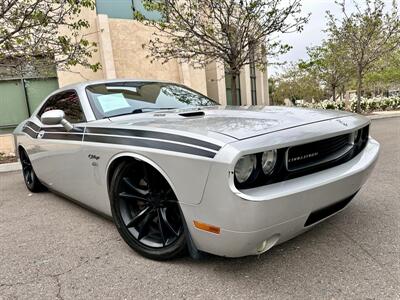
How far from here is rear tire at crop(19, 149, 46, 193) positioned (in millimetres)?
4562

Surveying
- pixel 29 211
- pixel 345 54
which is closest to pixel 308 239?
pixel 29 211

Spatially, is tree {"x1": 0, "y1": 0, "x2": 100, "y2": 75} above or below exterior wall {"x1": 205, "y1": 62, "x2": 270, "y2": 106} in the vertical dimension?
above

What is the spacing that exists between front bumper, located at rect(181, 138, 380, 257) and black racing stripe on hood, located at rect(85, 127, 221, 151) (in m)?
0.18

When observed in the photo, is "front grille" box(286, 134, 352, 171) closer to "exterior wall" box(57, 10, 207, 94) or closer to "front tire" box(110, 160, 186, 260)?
"front tire" box(110, 160, 186, 260)

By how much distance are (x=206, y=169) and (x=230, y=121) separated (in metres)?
0.58

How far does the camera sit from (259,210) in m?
1.78

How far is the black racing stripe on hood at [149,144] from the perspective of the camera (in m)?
1.91

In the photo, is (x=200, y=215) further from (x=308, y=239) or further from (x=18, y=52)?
(x=18, y=52)

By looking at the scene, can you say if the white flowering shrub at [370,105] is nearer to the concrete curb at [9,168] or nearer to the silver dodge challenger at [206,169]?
the concrete curb at [9,168]

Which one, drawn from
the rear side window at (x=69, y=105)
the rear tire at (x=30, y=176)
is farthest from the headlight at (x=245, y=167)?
the rear tire at (x=30, y=176)

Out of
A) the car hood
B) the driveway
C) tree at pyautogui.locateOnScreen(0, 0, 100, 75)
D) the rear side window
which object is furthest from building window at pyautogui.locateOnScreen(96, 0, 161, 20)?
the driveway

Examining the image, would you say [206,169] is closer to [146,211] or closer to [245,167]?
[245,167]

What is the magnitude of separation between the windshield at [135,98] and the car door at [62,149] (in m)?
0.20

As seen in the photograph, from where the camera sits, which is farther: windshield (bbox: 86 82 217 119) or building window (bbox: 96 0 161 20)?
building window (bbox: 96 0 161 20)
